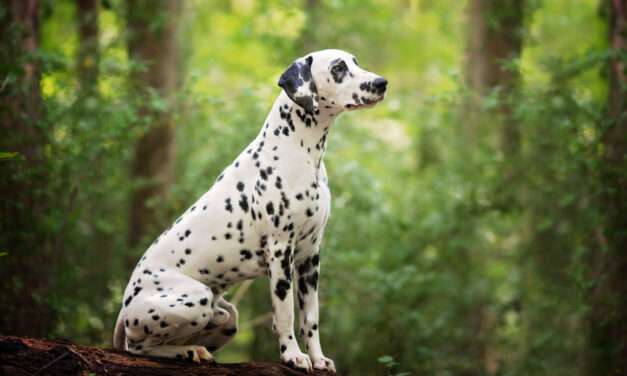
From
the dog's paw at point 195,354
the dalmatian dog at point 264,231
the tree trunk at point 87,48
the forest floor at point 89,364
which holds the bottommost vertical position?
the forest floor at point 89,364

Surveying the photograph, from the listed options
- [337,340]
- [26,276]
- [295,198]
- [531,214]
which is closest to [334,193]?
[337,340]

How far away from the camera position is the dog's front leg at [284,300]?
4.66 m

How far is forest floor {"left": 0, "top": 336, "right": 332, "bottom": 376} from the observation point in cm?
428

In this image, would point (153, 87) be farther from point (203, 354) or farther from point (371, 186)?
point (203, 354)

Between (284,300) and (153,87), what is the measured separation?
6362 mm

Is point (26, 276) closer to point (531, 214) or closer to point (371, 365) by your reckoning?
point (371, 365)

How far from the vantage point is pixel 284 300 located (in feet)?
15.4

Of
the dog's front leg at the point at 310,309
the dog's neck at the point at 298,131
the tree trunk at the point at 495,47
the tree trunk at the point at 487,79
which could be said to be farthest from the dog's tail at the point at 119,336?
the tree trunk at the point at 495,47

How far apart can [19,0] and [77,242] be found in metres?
2.86

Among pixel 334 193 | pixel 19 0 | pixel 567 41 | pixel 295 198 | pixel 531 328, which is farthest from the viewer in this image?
pixel 567 41

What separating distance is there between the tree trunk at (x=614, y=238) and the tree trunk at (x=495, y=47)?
2.01m

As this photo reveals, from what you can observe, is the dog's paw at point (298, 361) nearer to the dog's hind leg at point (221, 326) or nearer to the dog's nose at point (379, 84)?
the dog's hind leg at point (221, 326)

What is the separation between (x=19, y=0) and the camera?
293 inches

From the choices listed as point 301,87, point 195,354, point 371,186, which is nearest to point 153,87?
point 371,186
